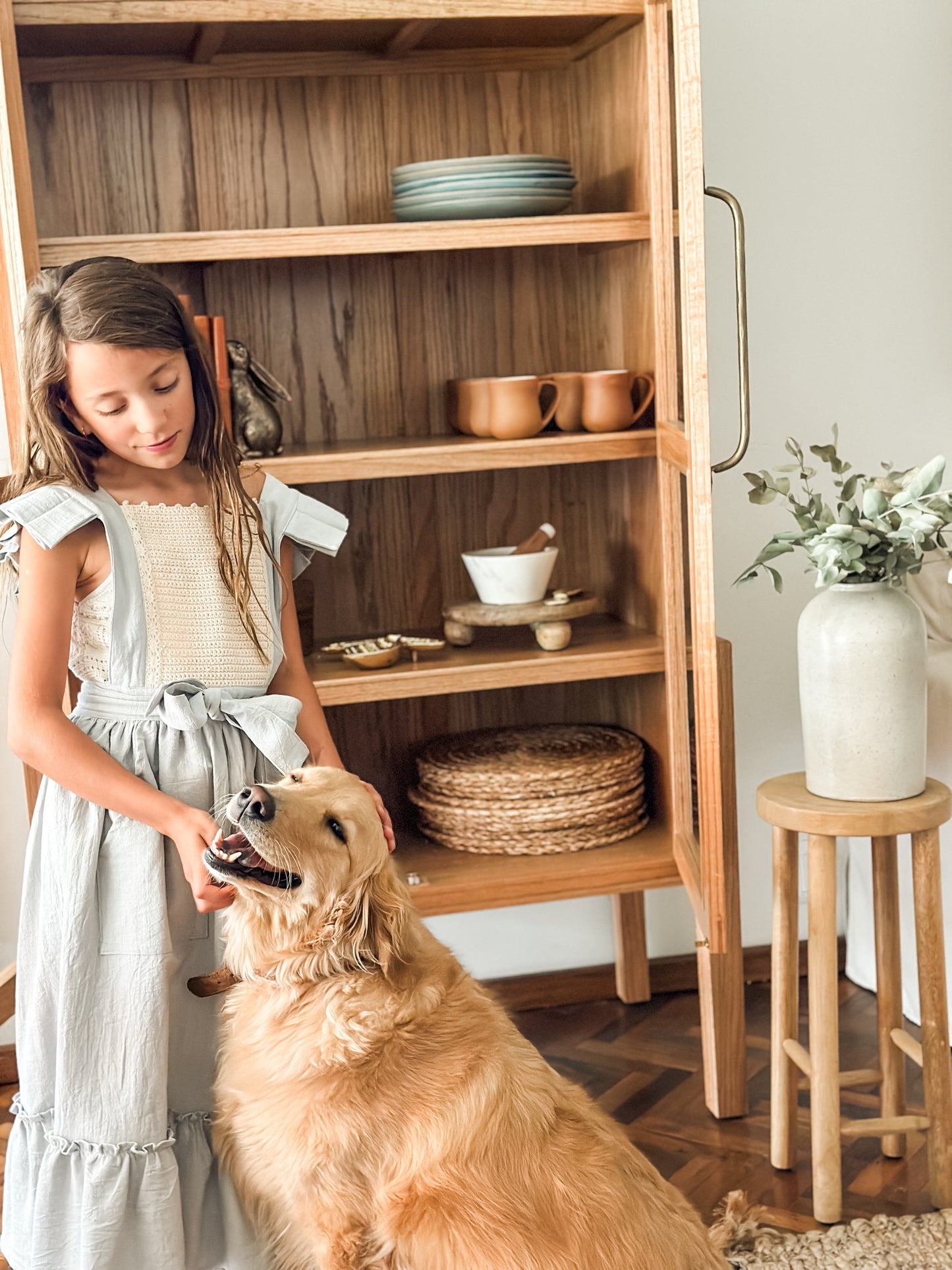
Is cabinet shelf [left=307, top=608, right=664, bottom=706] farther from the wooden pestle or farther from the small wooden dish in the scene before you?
the wooden pestle

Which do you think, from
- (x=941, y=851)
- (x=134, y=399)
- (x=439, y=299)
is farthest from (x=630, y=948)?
(x=134, y=399)

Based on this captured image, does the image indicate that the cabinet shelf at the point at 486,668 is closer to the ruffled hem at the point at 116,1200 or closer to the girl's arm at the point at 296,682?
the girl's arm at the point at 296,682

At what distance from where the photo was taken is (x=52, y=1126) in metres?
1.58

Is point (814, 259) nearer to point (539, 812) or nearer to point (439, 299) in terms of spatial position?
point (439, 299)

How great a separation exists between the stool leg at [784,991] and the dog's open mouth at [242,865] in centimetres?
97

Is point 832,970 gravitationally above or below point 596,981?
above

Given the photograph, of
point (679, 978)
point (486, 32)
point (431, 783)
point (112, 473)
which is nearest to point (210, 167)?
point (486, 32)

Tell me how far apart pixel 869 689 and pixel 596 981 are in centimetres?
115

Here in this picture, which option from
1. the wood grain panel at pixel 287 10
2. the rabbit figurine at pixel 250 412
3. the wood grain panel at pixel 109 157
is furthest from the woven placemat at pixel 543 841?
the wood grain panel at pixel 287 10

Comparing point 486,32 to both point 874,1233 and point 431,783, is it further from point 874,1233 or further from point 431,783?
point 874,1233

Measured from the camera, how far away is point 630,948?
274cm

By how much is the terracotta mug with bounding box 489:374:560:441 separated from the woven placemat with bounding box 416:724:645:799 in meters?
0.59

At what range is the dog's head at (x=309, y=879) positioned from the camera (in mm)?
1304

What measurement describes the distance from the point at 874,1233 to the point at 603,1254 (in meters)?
0.76
